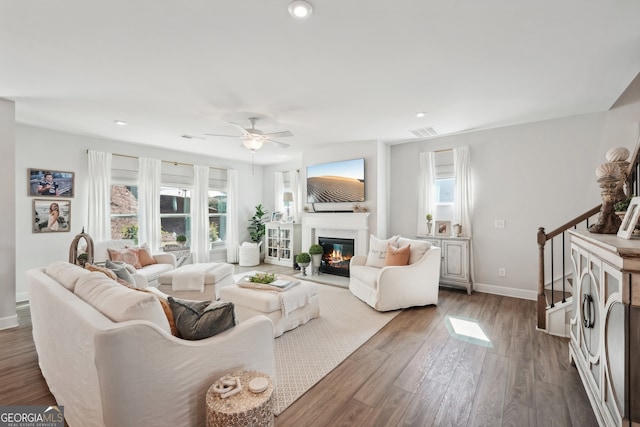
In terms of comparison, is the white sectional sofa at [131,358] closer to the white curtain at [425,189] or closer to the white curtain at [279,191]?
the white curtain at [425,189]

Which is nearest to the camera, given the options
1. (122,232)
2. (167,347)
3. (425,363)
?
(167,347)

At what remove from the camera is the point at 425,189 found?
16.2 feet

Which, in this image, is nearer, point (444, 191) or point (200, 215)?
point (444, 191)

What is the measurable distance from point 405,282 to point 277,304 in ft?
5.73

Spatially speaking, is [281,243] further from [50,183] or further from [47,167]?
[47,167]

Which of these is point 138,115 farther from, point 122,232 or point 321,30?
point 321,30

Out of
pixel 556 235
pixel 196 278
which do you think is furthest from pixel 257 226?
pixel 556 235

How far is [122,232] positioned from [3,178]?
2.18 m

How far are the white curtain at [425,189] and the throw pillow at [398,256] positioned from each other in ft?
3.80

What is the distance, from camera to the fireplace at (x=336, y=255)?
214 inches

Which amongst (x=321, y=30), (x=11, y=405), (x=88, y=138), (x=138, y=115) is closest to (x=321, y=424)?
(x=11, y=405)

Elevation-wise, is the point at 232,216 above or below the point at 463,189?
below

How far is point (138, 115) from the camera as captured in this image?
3646 millimetres

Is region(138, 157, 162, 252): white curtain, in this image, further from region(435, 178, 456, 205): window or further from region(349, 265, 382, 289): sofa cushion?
region(435, 178, 456, 205): window
